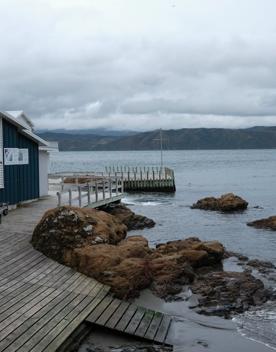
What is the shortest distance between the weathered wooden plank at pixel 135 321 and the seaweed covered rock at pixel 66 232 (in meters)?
3.39

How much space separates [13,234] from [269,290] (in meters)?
7.85

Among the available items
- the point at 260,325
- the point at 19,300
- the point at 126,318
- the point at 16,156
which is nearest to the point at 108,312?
the point at 126,318

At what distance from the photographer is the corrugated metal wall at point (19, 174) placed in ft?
73.9

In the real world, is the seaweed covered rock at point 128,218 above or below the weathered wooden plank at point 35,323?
→ below

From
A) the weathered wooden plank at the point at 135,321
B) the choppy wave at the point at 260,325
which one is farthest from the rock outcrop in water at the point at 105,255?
the choppy wave at the point at 260,325

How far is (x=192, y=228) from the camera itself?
3017 cm

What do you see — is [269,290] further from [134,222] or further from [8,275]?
[134,222]

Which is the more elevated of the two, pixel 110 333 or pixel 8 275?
pixel 8 275

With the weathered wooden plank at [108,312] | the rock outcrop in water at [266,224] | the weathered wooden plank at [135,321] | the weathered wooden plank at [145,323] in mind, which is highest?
the weathered wooden plank at [108,312]

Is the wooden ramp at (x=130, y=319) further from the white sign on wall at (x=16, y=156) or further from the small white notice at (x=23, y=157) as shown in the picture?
the small white notice at (x=23, y=157)

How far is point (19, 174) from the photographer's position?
2391cm

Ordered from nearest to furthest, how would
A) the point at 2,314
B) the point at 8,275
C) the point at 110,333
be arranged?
1. the point at 2,314
2. the point at 110,333
3. the point at 8,275

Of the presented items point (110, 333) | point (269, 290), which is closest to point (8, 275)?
point (110, 333)

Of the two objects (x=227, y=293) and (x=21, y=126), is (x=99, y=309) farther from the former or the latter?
(x=21, y=126)
